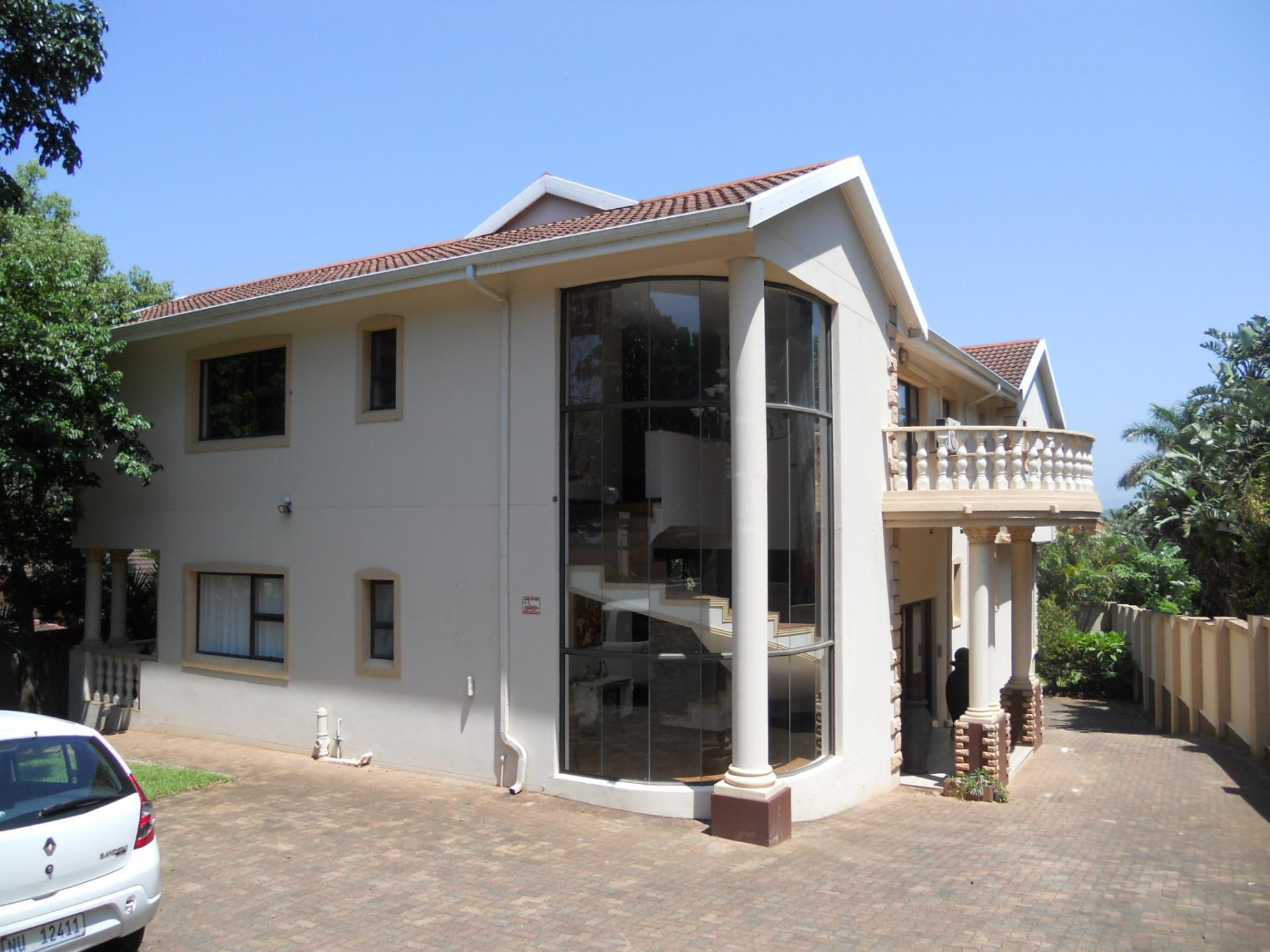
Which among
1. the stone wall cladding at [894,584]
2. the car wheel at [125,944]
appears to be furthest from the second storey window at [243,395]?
the stone wall cladding at [894,584]

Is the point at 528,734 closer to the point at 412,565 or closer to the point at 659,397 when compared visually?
the point at 412,565

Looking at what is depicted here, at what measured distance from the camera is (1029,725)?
48.8 feet

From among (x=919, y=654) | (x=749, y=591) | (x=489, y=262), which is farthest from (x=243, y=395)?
(x=919, y=654)

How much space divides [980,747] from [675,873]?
531cm

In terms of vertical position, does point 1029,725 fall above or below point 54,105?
below

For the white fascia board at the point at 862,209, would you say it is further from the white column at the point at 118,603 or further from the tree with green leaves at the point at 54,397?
the white column at the point at 118,603

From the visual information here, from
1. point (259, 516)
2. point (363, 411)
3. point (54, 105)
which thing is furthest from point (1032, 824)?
point (54, 105)

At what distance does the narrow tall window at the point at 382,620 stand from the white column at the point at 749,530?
454 cm

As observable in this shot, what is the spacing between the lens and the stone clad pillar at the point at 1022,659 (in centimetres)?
1488

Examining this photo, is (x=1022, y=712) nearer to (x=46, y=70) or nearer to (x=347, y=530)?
(x=347, y=530)

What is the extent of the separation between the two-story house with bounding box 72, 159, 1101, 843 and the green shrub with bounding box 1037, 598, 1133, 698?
34.8 feet

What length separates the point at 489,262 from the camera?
10141 millimetres

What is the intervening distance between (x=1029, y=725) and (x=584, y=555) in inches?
340

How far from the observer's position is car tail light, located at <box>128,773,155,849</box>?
595 cm
